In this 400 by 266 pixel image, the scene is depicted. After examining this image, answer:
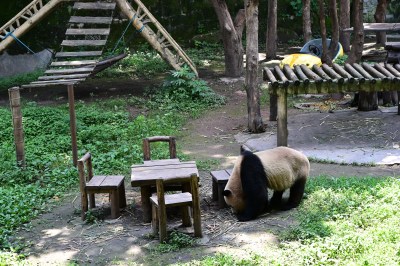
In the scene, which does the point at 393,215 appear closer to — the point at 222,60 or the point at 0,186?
the point at 0,186

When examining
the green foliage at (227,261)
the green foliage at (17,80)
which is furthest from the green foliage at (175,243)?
the green foliage at (17,80)

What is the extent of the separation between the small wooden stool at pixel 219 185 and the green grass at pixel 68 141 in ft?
6.33

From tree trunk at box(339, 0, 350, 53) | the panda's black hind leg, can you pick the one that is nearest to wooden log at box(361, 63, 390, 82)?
the panda's black hind leg

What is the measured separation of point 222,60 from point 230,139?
719cm

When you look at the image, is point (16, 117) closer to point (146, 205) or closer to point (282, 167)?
point (146, 205)

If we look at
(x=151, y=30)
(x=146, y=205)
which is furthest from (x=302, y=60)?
(x=146, y=205)

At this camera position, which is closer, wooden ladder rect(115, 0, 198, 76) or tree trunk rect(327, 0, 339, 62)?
wooden ladder rect(115, 0, 198, 76)

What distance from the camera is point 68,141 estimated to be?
9.55 metres

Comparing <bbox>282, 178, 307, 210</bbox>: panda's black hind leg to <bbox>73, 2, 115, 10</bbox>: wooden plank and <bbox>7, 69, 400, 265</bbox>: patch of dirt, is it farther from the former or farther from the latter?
<bbox>73, 2, 115, 10</bbox>: wooden plank

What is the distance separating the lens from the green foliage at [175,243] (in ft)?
17.6

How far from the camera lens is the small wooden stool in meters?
6.48

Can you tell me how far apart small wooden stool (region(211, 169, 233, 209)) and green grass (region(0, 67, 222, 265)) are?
6.33ft

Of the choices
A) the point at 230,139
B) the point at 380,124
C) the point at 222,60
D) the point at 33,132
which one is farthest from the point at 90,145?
the point at 222,60

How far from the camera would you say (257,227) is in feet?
19.1
